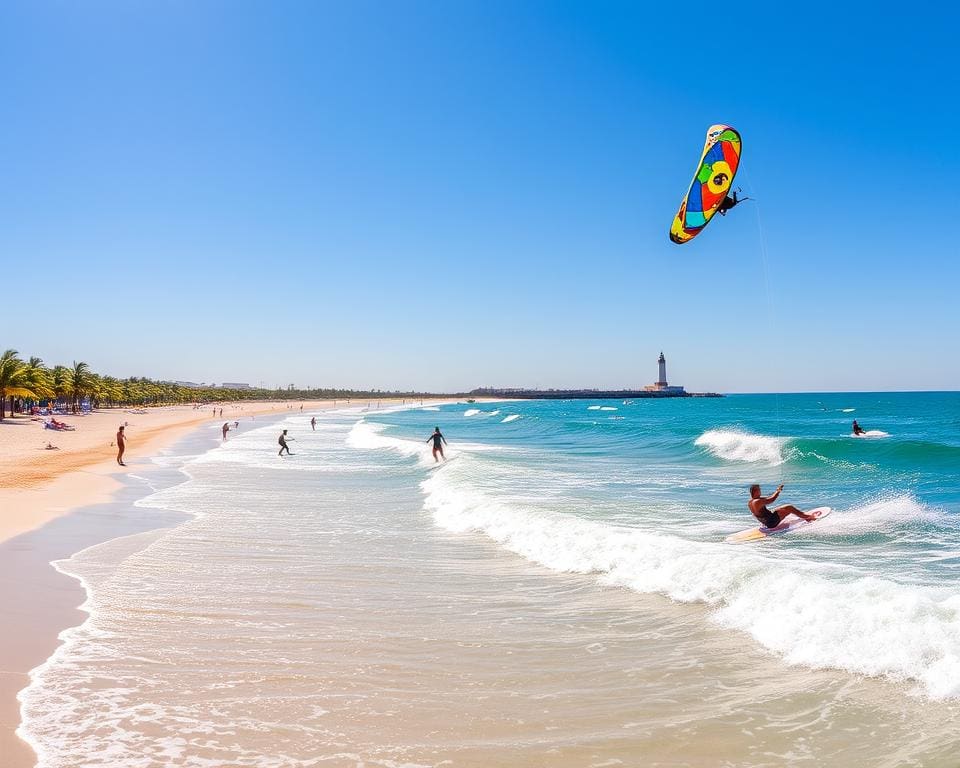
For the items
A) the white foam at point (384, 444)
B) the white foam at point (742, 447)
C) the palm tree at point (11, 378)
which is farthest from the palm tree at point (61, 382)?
the white foam at point (742, 447)

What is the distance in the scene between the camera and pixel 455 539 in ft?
40.5

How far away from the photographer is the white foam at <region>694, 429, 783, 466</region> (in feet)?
92.9

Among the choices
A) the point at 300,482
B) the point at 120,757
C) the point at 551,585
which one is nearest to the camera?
the point at 120,757

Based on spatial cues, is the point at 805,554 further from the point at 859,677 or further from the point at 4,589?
the point at 4,589

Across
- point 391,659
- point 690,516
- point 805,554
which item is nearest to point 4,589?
point 391,659

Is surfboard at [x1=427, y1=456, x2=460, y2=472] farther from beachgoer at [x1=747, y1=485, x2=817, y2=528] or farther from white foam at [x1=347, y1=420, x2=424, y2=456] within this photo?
beachgoer at [x1=747, y1=485, x2=817, y2=528]

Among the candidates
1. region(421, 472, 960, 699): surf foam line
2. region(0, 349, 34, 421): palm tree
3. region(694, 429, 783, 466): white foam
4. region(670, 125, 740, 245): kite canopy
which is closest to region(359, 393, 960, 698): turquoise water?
region(421, 472, 960, 699): surf foam line

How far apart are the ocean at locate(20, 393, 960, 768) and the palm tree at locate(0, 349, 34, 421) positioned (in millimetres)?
45572

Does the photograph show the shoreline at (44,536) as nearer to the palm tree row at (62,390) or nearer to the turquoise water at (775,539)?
the turquoise water at (775,539)

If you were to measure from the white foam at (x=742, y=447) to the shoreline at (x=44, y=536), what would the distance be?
2053cm

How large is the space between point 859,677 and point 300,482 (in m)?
17.2

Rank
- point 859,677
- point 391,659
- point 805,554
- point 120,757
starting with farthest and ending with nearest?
point 805,554 → point 391,659 → point 859,677 → point 120,757

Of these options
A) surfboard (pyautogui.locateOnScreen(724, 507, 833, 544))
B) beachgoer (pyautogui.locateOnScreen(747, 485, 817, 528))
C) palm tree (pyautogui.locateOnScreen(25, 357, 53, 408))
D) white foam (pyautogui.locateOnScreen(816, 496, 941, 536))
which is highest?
palm tree (pyautogui.locateOnScreen(25, 357, 53, 408))

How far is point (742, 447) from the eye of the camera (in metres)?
32.0
